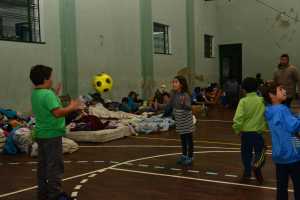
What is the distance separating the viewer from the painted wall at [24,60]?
10.2 m

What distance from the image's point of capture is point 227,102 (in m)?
16.0

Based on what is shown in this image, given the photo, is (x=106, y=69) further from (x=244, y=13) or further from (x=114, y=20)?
(x=244, y=13)

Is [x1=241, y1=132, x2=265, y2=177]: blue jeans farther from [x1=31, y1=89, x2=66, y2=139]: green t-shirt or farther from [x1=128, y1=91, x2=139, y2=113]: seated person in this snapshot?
[x1=128, y1=91, x2=139, y2=113]: seated person

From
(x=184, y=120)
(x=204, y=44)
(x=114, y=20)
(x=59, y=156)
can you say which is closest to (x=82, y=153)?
(x=184, y=120)

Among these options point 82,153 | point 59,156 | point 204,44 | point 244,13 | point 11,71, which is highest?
point 244,13

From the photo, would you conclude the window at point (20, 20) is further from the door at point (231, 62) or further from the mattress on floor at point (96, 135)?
the door at point (231, 62)

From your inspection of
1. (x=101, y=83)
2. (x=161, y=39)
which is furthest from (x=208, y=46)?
(x=101, y=83)

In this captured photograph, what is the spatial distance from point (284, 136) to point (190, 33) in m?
15.9

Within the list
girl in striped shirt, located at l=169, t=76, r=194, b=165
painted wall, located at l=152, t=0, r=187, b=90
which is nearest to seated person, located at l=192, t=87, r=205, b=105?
painted wall, located at l=152, t=0, r=187, b=90

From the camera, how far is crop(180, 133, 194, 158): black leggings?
609 centimetres

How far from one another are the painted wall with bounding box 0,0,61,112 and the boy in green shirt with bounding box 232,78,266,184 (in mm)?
6999

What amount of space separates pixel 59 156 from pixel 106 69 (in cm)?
963

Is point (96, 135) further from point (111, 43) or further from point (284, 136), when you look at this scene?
point (284, 136)

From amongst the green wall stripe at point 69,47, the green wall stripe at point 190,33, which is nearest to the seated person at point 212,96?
the green wall stripe at point 190,33
